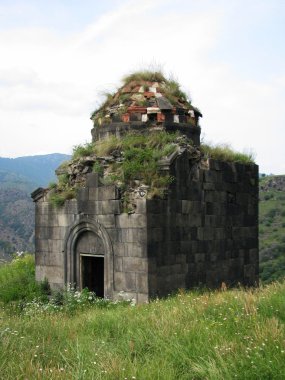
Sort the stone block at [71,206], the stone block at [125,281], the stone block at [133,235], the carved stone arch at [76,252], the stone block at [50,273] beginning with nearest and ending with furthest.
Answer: the stone block at [133,235] → the stone block at [125,281] → the carved stone arch at [76,252] → the stone block at [71,206] → the stone block at [50,273]

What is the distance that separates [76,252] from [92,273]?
74 centimetres

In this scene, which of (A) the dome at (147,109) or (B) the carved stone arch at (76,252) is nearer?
(B) the carved stone arch at (76,252)

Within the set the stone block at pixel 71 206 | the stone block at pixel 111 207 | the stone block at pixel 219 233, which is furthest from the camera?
the stone block at pixel 219 233

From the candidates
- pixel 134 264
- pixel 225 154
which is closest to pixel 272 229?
pixel 225 154

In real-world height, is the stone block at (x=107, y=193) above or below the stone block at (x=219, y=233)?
above

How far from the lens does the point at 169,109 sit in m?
11.3

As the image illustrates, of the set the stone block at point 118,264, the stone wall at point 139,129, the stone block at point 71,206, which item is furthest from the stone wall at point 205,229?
the stone block at point 71,206

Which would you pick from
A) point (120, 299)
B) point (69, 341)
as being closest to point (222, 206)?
point (120, 299)

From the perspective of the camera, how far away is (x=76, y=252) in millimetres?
10461

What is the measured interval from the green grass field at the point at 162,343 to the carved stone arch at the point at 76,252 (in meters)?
2.71

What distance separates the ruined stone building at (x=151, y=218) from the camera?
9297 millimetres

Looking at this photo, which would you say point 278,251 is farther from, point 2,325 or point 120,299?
point 2,325

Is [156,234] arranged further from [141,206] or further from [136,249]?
[141,206]

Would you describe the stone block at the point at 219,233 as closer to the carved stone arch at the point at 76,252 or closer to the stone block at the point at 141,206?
the stone block at the point at 141,206
